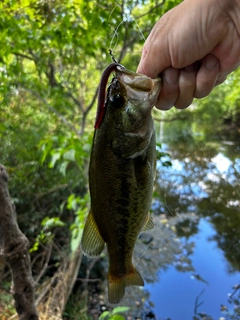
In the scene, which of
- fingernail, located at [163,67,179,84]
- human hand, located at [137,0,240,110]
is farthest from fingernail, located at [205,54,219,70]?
fingernail, located at [163,67,179,84]

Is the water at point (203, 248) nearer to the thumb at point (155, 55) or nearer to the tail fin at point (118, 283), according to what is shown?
the tail fin at point (118, 283)

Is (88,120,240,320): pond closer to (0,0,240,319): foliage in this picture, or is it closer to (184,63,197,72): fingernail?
(0,0,240,319): foliage

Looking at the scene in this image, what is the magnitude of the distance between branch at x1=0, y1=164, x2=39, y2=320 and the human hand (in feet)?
3.89

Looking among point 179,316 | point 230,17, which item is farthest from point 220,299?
point 230,17

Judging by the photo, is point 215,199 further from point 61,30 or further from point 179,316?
point 61,30

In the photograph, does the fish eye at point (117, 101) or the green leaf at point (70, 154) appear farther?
the green leaf at point (70, 154)

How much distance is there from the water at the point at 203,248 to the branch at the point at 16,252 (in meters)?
1.04

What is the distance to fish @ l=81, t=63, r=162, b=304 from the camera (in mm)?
1097

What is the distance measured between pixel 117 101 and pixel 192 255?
5675 millimetres

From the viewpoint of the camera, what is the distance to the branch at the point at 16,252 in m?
1.86

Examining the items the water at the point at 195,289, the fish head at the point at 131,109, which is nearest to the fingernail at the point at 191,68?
the fish head at the point at 131,109

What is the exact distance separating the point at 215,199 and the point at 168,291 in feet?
13.4

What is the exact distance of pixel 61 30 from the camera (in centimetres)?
290

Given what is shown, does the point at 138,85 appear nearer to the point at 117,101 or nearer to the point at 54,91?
the point at 117,101
